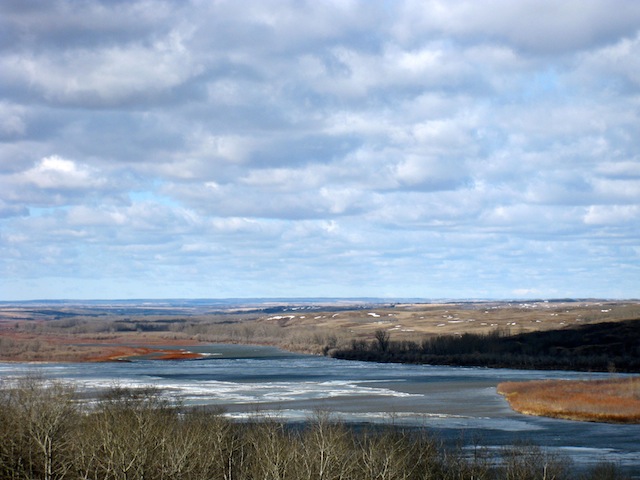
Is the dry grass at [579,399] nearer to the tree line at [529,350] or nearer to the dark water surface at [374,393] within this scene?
the dark water surface at [374,393]

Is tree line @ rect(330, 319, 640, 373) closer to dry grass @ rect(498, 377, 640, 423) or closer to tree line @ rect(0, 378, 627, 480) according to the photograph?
dry grass @ rect(498, 377, 640, 423)

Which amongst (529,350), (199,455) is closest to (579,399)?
(199,455)

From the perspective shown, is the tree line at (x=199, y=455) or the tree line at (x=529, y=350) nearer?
the tree line at (x=199, y=455)

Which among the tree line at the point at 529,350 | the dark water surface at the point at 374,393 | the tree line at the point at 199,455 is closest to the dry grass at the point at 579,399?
the dark water surface at the point at 374,393

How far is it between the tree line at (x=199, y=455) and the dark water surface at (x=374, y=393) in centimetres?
789

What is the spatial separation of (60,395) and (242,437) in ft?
27.6

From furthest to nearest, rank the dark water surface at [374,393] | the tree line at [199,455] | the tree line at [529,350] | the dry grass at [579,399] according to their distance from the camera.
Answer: the tree line at [529,350], the dry grass at [579,399], the dark water surface at [374,393], the tree line at [199,455]

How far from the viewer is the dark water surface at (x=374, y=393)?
55031mm

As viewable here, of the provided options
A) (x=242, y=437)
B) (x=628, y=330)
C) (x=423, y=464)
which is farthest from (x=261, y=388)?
(x=628, y=330)

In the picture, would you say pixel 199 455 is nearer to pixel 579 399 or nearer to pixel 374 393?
pixel 579 399

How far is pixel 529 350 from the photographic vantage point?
13400cm

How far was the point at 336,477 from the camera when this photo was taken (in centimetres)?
3119

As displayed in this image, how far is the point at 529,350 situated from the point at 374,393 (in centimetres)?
5813

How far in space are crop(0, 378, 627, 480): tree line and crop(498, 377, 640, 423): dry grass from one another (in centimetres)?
2811
